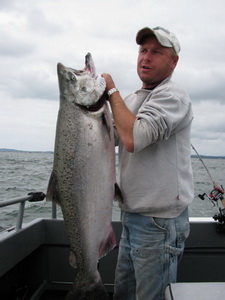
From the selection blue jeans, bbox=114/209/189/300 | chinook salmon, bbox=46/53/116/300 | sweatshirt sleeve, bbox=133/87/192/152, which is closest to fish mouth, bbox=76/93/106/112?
chinook salmon, bbox=46/53/116/300

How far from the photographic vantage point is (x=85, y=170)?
266 centimetres

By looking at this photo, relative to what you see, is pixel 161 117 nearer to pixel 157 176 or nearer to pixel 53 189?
pixel 157 176

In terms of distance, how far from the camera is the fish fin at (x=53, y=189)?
2713mm

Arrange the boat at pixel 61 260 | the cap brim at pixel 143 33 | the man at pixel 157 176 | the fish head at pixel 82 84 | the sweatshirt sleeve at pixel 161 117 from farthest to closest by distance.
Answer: the boat at pixel 61 260, the cap brim at pixel 143 33, the fish head at pixel 82 84, the man at pixel 157 176, the sweatshirt sleeve at pixel 161 117

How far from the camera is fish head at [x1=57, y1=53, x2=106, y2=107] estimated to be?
2682 mm

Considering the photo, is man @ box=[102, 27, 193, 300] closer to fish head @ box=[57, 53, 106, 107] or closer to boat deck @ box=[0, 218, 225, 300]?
fish head @ box=[57, 53, 106, 107]

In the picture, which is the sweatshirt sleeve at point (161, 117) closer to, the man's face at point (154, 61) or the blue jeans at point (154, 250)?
the man's face at point (154, 61)

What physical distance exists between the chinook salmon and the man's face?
402 mm

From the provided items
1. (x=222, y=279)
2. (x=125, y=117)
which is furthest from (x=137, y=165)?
(x=222, y=279)

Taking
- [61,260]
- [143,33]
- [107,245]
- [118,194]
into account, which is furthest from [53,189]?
[61,260]

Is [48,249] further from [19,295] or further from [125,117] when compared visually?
[125,117]

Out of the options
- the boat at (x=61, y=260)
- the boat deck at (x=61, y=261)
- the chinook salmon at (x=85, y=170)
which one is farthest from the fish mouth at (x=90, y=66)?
the boat deck at (x=61, y=261)

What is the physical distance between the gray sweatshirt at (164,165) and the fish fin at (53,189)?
1.80 feet

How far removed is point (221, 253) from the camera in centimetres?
447
